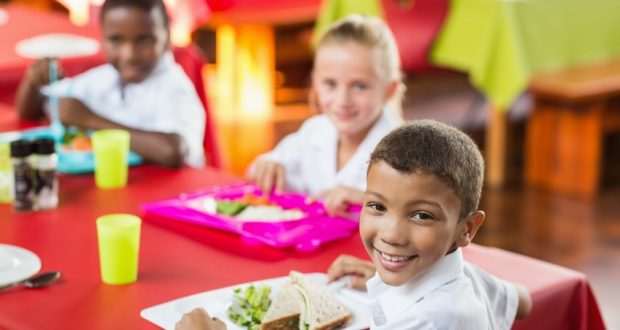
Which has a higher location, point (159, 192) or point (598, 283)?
point (159, 192)

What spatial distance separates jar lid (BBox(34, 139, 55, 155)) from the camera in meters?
1.85

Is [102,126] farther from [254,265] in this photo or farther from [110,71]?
[254,265]

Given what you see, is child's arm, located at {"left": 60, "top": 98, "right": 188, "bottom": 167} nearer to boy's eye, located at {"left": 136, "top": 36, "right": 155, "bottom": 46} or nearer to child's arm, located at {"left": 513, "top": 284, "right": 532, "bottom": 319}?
boy's eye, located at {"left": 136, "top": 36, "right": 155, "bottom": 46}

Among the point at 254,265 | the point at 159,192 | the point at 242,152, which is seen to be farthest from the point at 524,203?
the point at 254,265

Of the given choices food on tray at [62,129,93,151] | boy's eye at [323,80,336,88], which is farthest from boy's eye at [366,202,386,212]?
food on tray at [62,129,93,151]

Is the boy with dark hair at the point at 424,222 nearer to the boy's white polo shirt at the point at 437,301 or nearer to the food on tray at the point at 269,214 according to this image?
the boy's white polo shirt at the point at 437,301

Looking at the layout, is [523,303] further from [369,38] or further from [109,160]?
[109,160]

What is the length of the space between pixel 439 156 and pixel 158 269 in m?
0.59

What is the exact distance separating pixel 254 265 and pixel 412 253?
46cm

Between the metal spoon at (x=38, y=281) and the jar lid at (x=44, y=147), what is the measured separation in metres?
0.38

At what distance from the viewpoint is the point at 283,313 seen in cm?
136

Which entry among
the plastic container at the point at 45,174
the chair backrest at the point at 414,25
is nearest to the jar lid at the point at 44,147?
the plastic container at the point at 45,174

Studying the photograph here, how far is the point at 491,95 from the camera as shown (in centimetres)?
394

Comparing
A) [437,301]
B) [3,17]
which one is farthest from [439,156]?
[3,17]
